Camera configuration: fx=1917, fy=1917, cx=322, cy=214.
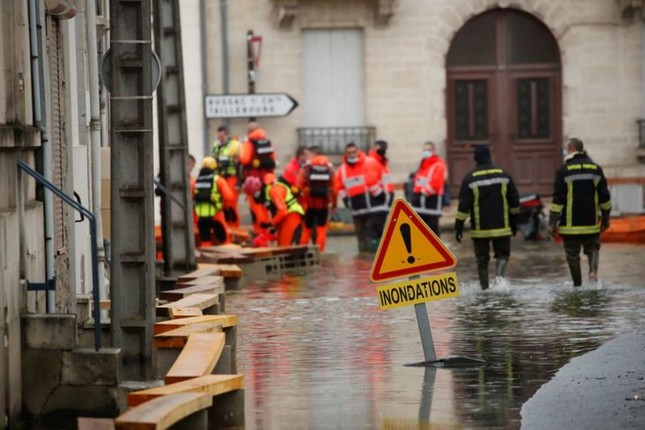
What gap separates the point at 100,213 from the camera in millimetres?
16594

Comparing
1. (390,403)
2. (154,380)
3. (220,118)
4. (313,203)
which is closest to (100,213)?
(154,380)

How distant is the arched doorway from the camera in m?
39.4

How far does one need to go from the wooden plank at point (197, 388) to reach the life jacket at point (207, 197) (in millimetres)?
16120

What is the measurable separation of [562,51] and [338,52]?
458 centimetres

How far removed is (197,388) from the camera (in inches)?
433

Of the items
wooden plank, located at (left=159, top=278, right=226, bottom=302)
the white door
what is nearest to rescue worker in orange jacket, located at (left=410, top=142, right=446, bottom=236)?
wooden plank, located at (left=159, top=278, right=226, bottom=302)

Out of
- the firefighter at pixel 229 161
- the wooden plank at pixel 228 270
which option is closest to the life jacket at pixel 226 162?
the firefighter at pixel 229 161

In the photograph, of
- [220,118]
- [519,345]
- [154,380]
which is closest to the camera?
[154,380]

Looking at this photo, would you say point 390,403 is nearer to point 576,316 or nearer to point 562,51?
point 576,316

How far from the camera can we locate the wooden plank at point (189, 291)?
17.1 meters

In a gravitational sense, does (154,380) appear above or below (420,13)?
below

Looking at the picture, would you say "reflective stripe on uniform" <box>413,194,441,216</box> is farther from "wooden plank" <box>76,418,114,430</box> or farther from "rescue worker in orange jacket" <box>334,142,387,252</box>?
"wooden plank" <box>76,418,114,430</box>

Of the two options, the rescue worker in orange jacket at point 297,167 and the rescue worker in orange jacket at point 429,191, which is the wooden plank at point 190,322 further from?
the rescue worker in orange jacket at point 297,167

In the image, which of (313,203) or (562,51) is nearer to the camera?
(313,203)
